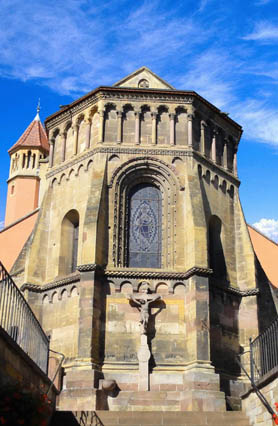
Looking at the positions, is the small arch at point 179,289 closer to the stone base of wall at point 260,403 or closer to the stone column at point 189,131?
the stone base of wall at point 260,403

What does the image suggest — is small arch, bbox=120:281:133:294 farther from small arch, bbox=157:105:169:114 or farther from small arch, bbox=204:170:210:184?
small arch, bbox=157:105:169:114

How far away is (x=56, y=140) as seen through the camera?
25.5 metres

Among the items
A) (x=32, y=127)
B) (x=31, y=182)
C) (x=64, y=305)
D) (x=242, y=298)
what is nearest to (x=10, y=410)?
(x=64, y=305)

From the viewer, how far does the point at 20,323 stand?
15.1 meters

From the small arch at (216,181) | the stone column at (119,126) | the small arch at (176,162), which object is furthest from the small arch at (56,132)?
the small arch at (216,181)

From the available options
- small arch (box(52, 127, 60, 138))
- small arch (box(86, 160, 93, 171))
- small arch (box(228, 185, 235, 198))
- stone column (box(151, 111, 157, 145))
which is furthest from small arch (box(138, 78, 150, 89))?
small arch (box(228, 185, 235, 198))

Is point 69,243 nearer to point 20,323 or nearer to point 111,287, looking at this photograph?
point 111,287

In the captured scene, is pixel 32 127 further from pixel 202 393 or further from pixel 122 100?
pixel 202 393

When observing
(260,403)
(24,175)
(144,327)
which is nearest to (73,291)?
(144,327)

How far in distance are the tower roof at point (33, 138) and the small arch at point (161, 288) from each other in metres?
31.1

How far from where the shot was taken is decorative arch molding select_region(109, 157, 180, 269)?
2206 cm

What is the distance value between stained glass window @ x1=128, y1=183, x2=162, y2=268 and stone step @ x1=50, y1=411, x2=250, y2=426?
257 inches

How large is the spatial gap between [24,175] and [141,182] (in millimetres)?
27554

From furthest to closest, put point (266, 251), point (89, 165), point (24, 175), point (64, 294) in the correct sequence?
1. point (24, 175)
2. point (266, 251)
3. point (89, 165)
4. point (64, 294)
